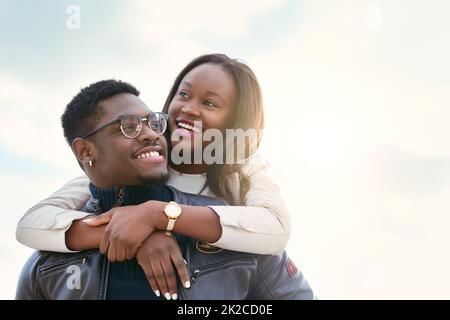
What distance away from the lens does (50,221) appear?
8.36ft

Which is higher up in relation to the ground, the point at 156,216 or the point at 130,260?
the point at 156,216

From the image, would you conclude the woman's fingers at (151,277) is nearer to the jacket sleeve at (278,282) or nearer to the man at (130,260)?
the man at (130,260)

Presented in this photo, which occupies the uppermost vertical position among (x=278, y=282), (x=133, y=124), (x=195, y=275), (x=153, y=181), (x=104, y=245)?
(x=133, y=124)

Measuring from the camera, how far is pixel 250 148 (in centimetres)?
299

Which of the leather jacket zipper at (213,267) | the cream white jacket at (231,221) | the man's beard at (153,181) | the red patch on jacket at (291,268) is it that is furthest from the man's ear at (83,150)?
the red patch on jacket at (291,268)

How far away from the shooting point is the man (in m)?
2.51

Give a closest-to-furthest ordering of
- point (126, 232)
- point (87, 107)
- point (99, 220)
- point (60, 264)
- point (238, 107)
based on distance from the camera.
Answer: point (126, 232), point (99, 220), point (60, 264), point (87, 107), point (238, 107)

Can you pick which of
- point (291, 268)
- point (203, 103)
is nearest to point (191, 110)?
point (203, 103)

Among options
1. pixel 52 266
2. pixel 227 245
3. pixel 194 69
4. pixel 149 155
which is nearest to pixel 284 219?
pixel 227 245

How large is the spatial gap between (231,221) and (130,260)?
1.72 ft

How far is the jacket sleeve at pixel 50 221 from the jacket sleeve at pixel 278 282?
939 millimetres

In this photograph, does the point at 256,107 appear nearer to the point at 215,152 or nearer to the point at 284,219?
the point at 215,152

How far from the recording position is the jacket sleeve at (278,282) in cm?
269

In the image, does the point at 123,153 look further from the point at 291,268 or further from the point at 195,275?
the point at 291,268
